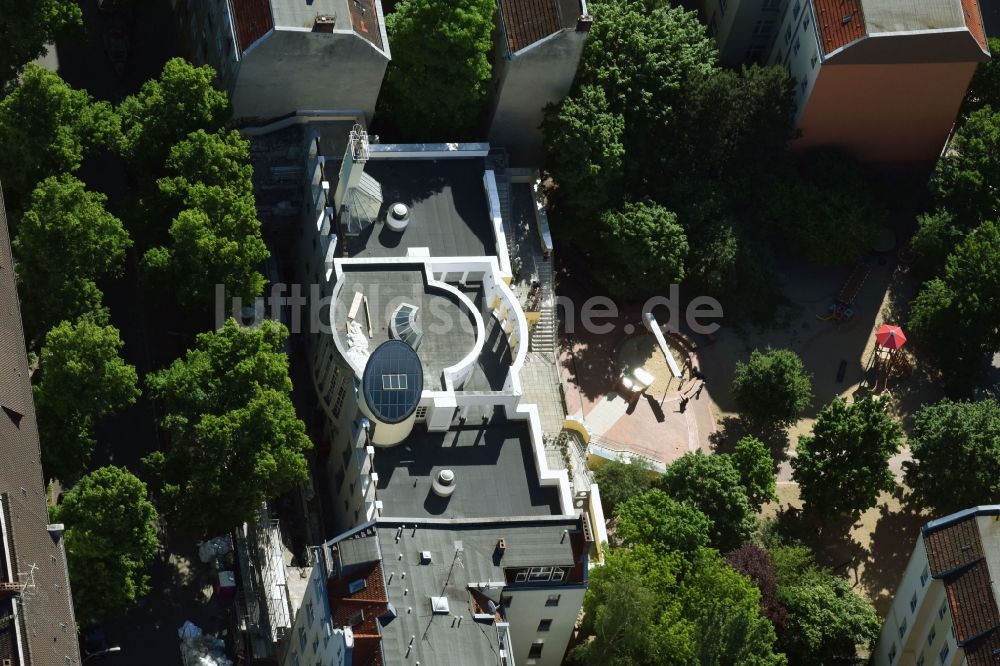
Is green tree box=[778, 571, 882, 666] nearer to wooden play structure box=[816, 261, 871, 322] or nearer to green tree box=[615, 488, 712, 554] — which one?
green tree box=[615, 488, 712, 554]

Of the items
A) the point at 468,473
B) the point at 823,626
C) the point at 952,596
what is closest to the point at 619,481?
the point at 468,473

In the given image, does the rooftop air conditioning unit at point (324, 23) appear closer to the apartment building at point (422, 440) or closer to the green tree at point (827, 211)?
the apartment building at point (422, 440)

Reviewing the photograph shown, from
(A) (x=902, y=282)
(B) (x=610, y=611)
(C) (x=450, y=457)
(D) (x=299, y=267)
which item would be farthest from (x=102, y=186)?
(A) (x=902, y=282)

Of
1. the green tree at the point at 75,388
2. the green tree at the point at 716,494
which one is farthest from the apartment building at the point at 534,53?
the green tree at the point at 75,388

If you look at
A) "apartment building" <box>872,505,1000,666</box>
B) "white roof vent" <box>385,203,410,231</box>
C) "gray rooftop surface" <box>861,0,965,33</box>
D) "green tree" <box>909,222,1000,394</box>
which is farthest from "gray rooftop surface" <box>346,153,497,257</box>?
"apartment building" <box>872,505,1000,666</box>

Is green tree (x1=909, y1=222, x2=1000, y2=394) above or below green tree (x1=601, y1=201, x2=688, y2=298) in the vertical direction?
below

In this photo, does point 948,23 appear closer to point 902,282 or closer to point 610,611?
point 902,282

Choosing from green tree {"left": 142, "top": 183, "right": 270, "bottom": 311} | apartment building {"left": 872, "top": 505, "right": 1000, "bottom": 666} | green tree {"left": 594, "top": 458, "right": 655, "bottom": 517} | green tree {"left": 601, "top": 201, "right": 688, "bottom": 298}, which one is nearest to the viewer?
apartment building {"left": 872, "top": 505, "right": 1000, "bottom": 666}
